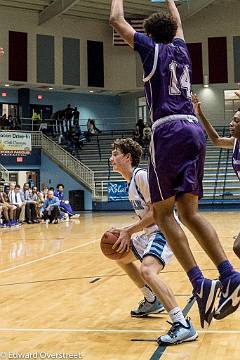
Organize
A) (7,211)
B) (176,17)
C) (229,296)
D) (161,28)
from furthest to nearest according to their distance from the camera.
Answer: (7,211) → (176,17) → (161,28) → (229,296)

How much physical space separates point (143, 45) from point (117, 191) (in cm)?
2073

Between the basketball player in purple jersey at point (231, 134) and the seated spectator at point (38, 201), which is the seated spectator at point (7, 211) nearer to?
the seated spectator at point (38, 201)

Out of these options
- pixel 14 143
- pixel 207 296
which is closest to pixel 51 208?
pixel 14 143

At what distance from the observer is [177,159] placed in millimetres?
3068

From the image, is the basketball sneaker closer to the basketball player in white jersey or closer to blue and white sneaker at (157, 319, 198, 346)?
the basketball player in white jersey

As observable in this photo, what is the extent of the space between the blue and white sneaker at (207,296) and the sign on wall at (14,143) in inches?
801

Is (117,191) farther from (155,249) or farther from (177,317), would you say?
(177,317)

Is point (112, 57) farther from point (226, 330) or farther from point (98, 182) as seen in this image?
point (226, 330)

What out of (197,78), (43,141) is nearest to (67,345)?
(43,141)

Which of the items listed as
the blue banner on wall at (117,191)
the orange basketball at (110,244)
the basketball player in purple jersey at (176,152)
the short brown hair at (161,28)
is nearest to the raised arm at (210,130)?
the basketball player in purple jersey at (176,152)

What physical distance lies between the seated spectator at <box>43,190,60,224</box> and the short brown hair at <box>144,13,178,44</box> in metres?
15.5

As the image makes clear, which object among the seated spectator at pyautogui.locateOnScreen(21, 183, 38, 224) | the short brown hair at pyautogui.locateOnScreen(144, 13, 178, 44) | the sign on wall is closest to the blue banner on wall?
the sign on wall

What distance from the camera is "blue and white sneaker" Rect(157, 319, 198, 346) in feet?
11.2

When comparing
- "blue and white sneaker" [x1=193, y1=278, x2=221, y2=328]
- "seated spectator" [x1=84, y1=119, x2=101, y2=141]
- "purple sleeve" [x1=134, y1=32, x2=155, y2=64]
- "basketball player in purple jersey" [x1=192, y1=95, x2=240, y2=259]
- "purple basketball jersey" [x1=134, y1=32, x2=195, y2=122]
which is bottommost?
"blue and white sneaker" [x1=193, y1=278, x2=221, y2=328]
